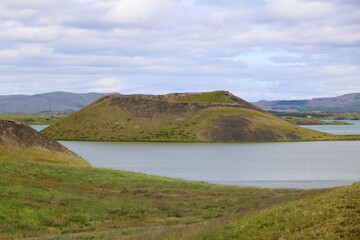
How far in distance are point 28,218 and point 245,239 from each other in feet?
53.0

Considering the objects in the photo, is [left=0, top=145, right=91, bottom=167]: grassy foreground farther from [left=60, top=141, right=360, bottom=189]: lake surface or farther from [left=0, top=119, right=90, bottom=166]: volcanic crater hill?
[left=60, top=141, right=360, bottom=189]: lake surface

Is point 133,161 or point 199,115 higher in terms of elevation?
point 199,115

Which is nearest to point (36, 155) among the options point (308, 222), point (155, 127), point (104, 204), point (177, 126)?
point (104, 204)

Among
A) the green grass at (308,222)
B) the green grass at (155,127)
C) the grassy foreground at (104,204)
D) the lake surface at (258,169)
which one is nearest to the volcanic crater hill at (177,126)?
the green grass at (155,127)

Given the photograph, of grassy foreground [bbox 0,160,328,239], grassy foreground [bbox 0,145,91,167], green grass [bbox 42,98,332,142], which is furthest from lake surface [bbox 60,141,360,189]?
green grass [bbox 42,98,332,142]

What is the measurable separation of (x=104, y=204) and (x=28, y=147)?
4547cm

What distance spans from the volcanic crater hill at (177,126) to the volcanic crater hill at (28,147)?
87.8 m

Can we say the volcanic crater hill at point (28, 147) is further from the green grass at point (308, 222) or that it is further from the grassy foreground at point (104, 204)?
the green grass at point (308, 222)

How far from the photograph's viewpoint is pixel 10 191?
3388 cm

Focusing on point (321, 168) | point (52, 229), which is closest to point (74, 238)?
point (52, 229)

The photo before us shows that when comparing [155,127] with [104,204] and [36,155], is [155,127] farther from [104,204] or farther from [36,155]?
[104,204]

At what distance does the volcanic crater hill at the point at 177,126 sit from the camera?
552ft

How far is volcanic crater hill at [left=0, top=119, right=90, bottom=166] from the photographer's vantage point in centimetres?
7000

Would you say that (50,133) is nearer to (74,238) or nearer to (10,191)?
(10,191)
